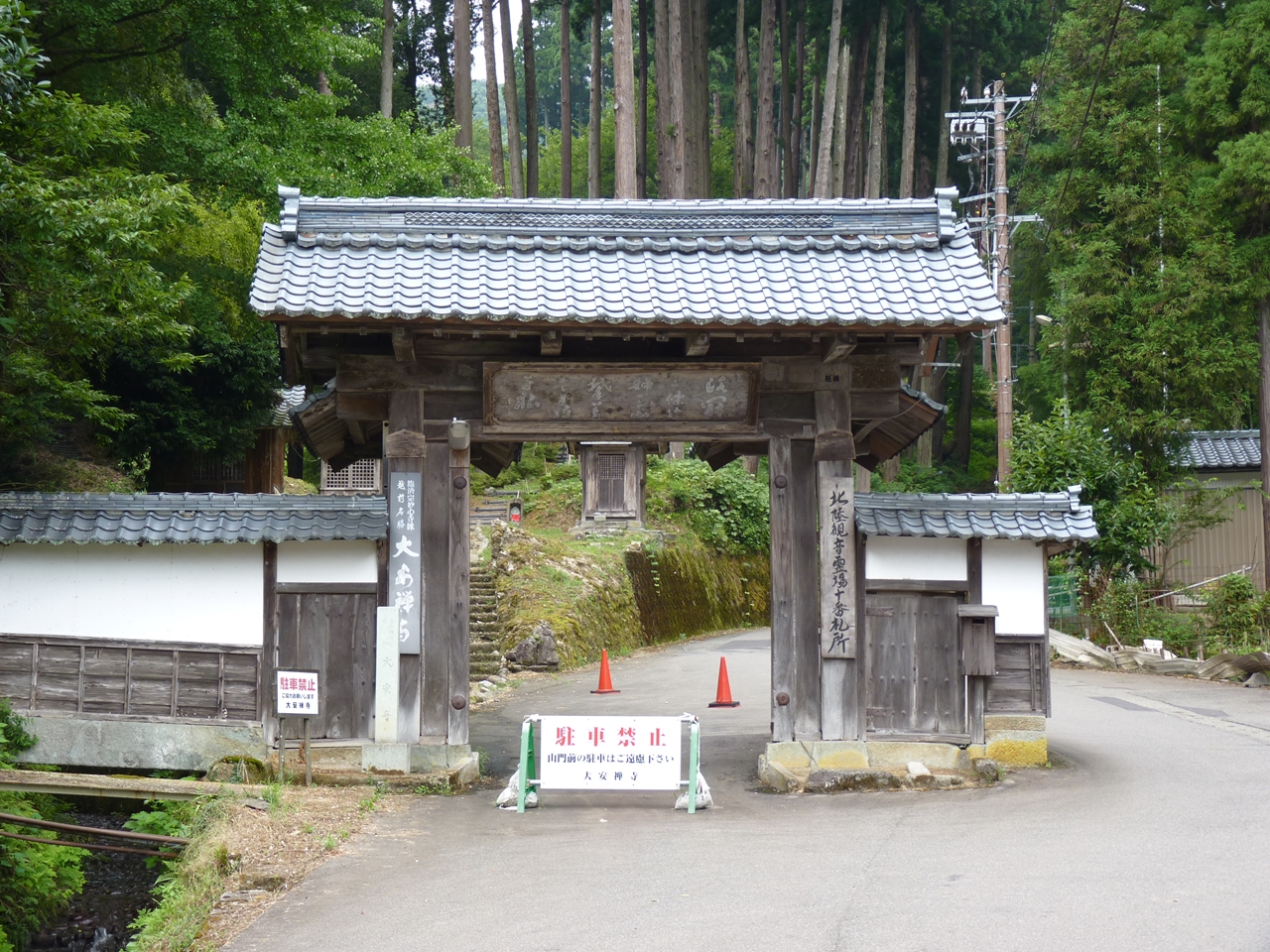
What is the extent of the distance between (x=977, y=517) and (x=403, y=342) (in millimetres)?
5624

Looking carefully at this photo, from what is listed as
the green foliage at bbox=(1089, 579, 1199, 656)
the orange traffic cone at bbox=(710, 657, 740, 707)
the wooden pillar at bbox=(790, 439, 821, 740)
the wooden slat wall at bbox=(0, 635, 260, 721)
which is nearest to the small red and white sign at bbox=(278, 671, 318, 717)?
the wooden slat wall at bbox=(0, 635, 260, 721)

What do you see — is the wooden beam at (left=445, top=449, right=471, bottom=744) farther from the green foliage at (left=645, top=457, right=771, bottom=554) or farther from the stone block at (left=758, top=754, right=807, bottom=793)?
the green foliage at (left=645, top=457, right=771, bottom=554)

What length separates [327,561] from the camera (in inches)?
428

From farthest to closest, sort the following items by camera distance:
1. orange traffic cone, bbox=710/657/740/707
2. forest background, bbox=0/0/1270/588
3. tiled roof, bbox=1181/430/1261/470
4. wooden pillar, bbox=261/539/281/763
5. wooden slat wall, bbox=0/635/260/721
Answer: tiled roof, bbox=1181/430/1261/470, orange traffic cone, bbox=710/657/740/707, forest background, bbox=0/0/1270/588, wooden slat wall, bbox=0/635/260/721, wooden pillar, bbox=261/539/281/763

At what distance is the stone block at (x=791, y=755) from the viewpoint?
Answer: 35.5ft

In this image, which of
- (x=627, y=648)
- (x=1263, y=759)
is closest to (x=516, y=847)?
(x=1263, y=759)

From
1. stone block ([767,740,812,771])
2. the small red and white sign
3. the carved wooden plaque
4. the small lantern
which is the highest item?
the carved wooden plaque

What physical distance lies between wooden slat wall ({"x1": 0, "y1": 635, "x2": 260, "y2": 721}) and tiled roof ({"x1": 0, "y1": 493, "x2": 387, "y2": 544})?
1115 mm

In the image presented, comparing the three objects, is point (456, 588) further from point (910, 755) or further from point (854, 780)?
point (910, 755)

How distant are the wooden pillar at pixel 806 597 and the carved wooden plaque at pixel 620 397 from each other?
0.70 m

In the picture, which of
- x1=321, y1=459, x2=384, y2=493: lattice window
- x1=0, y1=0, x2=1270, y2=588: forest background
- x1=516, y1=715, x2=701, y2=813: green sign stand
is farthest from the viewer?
x1=321, y1=459, x2=384, y2=493: lattice window

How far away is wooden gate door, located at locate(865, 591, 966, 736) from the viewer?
10.9 metres

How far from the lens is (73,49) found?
16.3 meters

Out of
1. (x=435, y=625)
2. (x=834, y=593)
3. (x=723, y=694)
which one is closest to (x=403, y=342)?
(x=435, y=625)
